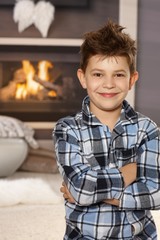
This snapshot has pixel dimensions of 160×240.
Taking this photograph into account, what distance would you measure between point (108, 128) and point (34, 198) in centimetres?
152

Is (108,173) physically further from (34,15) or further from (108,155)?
(34,15)

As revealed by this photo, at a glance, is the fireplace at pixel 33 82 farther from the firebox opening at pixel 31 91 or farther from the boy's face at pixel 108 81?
the boy's face at pixel 108 81

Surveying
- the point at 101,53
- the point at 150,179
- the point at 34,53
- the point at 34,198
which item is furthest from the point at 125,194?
the point at 34,53

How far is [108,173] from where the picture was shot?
3.87ft

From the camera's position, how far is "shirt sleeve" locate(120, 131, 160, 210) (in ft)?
3.85

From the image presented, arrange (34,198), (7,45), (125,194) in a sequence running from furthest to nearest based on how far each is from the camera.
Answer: (7,45)
(34,198)
(125,194)

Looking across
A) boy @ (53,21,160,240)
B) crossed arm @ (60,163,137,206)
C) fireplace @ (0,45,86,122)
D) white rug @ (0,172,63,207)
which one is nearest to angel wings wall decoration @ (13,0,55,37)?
fireplace @ (0,45,86,122)

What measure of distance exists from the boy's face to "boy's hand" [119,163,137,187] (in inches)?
5.6

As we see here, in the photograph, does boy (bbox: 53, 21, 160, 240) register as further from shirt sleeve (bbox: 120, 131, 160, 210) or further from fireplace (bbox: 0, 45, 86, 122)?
fireplace (bbox: 0, 45, 86, 122)

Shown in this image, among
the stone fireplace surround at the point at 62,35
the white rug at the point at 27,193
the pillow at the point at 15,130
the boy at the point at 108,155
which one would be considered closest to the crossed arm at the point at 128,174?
the boy at the point at 108,155

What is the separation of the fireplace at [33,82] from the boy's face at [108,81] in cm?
285

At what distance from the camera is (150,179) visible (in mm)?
1207

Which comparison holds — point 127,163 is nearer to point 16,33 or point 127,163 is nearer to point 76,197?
point 76,197

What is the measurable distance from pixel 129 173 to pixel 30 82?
9.70 feet
